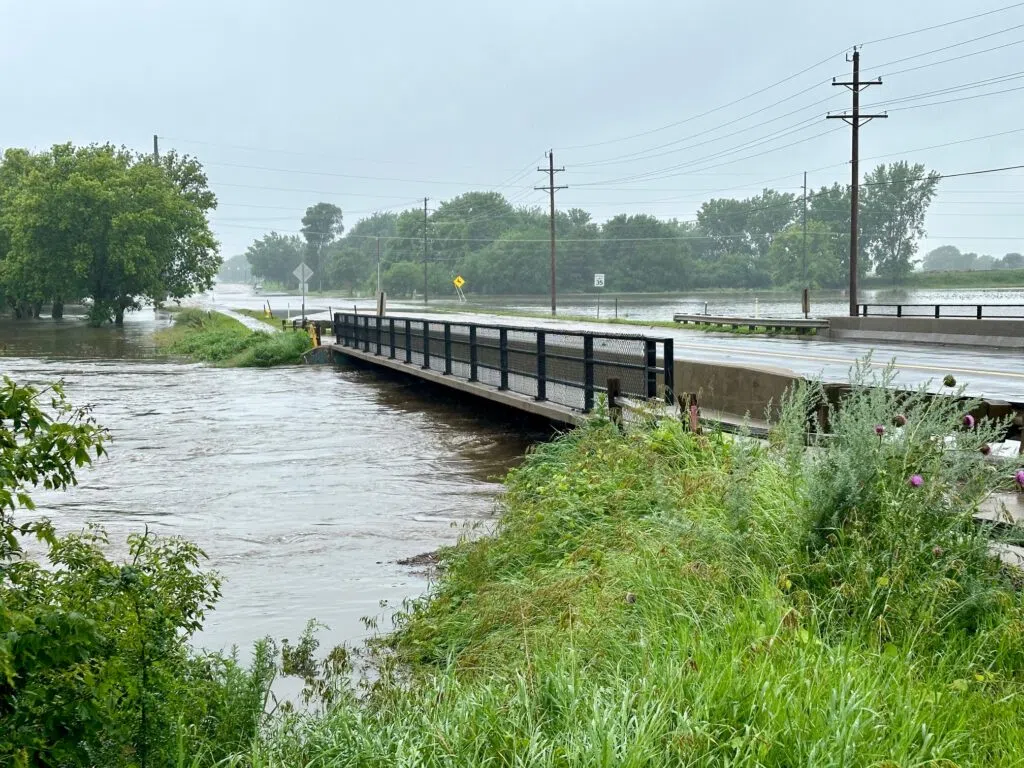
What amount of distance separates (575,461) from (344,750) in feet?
23.5

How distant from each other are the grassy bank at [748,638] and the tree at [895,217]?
131 meters

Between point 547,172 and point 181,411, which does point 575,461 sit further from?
point 547,172

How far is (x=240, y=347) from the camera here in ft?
135

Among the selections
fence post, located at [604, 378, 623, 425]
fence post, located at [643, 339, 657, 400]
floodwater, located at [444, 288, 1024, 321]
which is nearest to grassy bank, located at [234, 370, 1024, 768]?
fence post, located at [604, 378, 623, 425]

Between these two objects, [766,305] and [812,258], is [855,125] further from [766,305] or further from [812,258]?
[812,258]

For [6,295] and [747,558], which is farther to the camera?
[6,295]

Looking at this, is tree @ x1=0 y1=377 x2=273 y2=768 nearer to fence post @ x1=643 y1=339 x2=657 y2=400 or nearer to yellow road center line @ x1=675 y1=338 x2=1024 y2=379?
fence post @ x1=643 y1=339 x2=657 y2=400

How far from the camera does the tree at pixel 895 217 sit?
132250 millimetres

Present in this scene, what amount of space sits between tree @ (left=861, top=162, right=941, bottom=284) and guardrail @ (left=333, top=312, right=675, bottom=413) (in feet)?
382

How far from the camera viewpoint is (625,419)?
511 inches

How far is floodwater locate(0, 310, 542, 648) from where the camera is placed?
948 cm

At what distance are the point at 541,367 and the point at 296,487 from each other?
4.01 m

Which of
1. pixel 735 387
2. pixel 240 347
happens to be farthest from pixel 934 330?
pixel 240 347

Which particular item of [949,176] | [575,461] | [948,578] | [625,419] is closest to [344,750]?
[948,578]
